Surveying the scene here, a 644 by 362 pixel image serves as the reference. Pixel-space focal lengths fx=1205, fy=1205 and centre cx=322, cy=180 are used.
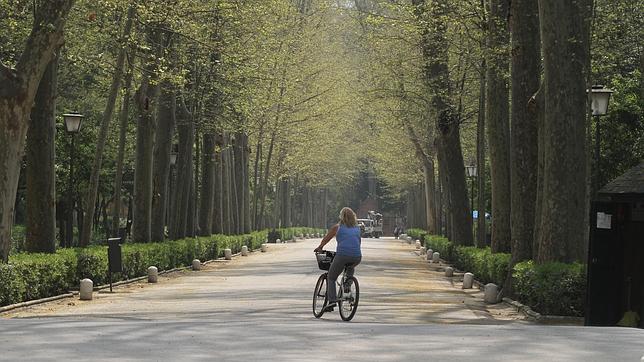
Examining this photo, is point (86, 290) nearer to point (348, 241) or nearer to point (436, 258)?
point (348, 241)

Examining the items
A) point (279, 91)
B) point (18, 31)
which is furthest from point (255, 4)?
point (279, 91)

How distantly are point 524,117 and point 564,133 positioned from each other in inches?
Answer: 150

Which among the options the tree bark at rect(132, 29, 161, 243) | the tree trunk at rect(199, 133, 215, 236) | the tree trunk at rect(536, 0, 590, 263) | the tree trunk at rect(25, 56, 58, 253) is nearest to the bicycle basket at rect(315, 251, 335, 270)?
the tree trunk at rect(536, 0, 590, 263)

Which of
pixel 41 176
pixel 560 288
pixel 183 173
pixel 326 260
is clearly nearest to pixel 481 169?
pixel 183 173

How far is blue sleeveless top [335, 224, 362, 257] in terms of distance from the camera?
18.2 m

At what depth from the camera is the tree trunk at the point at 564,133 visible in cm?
2183

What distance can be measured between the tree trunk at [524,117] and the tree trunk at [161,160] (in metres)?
15.5

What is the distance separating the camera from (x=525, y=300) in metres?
22.0

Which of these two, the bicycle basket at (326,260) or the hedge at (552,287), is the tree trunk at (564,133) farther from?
the bicycle basket at (326,260)

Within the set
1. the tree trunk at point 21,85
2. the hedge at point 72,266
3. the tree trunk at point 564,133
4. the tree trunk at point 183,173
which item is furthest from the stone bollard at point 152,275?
the tree trunk at point 564,133

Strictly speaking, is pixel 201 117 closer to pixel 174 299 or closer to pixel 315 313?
pixel 174 299

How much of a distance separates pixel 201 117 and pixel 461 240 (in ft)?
34.7

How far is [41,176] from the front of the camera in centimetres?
2586

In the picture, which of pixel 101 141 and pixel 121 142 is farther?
pixel 121 142
